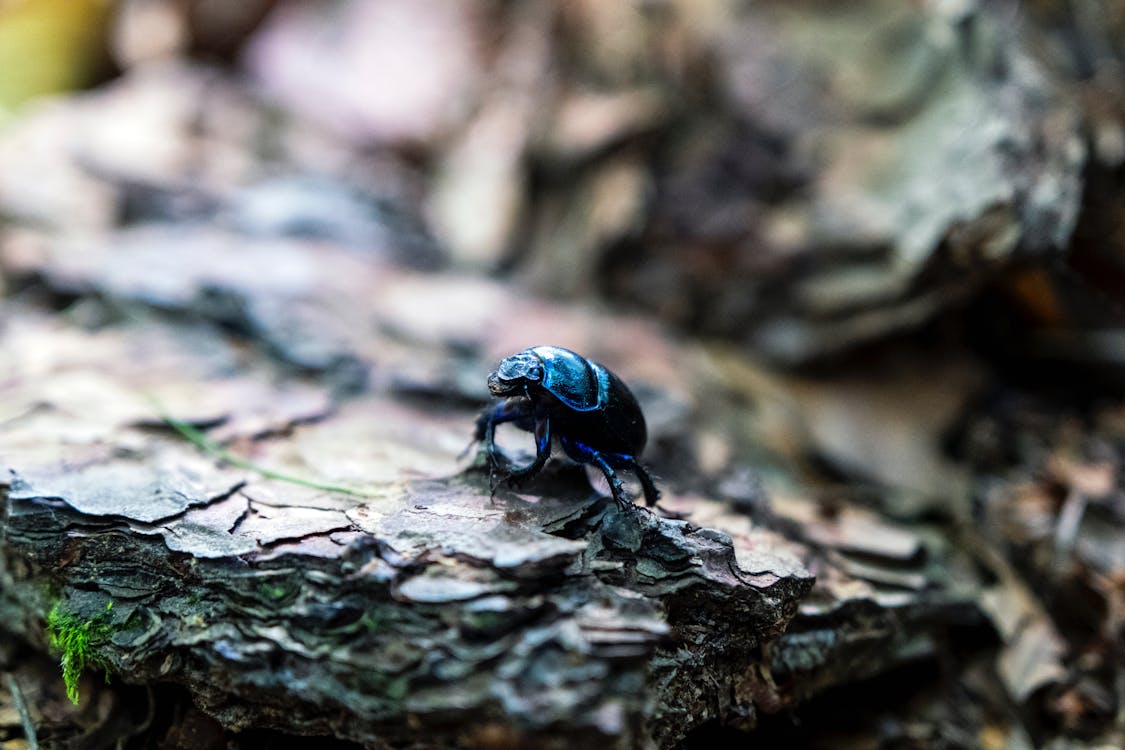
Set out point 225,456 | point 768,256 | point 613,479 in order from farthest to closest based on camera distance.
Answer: point 768,256 → point 225,456 → point 613,479

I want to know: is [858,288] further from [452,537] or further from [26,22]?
[26,22]

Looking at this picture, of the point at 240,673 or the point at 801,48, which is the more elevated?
the point at 801,48

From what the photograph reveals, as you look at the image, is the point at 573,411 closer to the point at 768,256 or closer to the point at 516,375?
the point at 516,375

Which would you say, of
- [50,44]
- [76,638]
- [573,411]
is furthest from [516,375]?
[50,44]

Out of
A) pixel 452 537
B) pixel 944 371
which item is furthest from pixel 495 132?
pixel 452 537

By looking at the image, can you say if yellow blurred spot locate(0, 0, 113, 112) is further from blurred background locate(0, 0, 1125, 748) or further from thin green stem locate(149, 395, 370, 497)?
thin green stem locate(149, 395, 370, 497)
